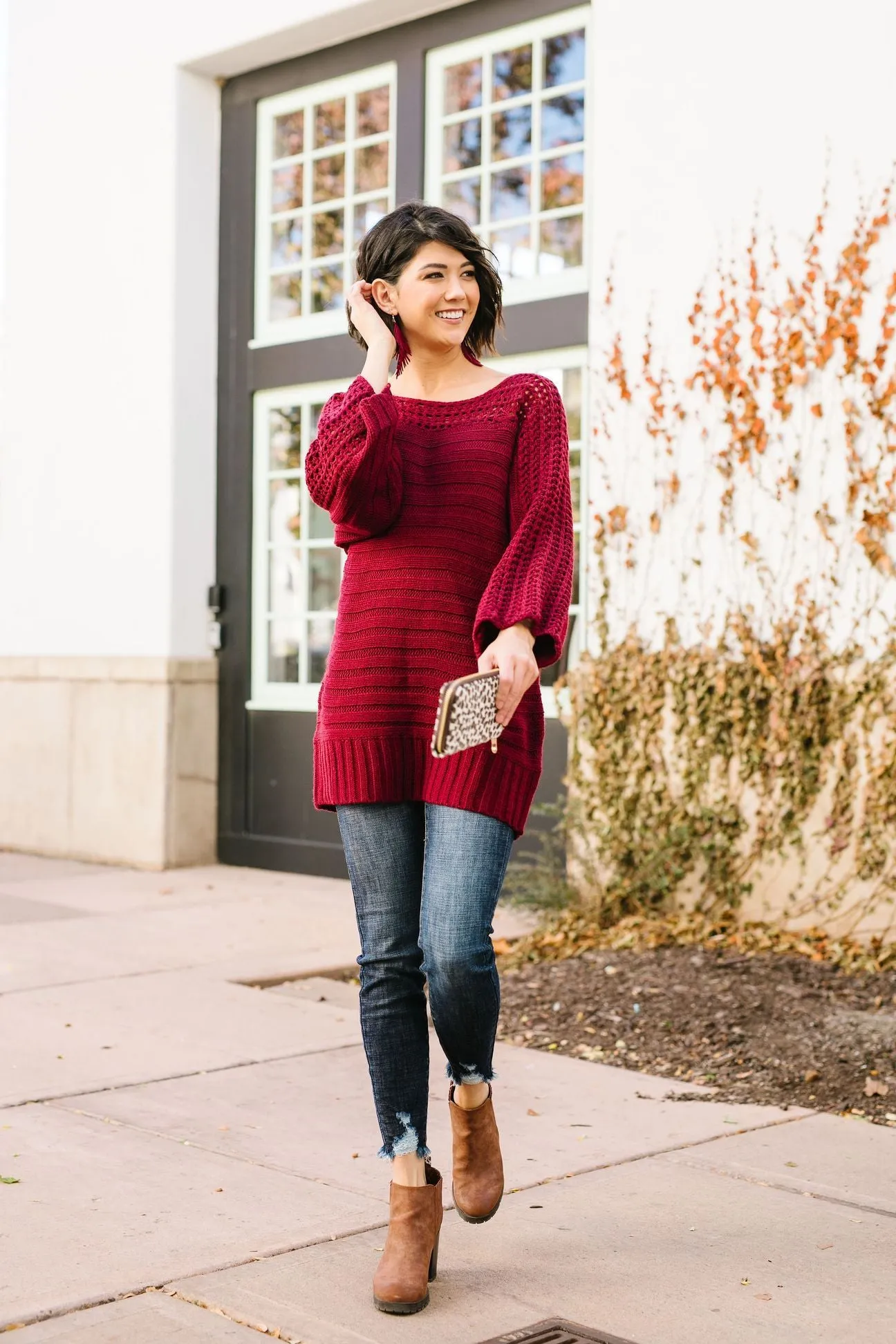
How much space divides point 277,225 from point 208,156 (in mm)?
542

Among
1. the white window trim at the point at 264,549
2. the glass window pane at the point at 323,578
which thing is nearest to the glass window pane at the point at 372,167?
the white window trim at the point at 264,549

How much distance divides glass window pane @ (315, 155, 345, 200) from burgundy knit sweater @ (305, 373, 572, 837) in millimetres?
5766

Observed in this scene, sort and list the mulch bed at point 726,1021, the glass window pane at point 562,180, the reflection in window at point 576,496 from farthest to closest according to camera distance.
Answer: the glass window pane at point 562,180 < the reflection in window at point 576,496 < the mulch bed at point 726,1021

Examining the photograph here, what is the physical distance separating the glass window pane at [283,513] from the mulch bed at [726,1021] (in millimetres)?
3432

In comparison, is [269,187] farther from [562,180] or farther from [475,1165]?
[475,1165]

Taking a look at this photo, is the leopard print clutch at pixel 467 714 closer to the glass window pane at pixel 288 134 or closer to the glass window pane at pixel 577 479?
the glass window pane at pixel 577 479

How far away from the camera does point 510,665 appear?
101 inches

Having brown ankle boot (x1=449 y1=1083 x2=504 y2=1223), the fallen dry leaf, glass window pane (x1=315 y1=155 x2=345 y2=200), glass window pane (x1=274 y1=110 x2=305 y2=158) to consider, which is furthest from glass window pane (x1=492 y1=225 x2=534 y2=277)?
brown ankle boot (x1=449 y1=1083 x2=504 y2=1223)

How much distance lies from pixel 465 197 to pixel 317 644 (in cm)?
234

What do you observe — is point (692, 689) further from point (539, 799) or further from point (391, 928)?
point (391, 928)

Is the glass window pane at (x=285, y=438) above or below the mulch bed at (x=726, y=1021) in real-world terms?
above

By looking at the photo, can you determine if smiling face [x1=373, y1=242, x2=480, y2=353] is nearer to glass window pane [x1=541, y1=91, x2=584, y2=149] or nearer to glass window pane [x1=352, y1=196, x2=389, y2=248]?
glass window pane [x1=541, y1=91, x2=584, y2=149]

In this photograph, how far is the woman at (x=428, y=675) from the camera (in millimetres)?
2658

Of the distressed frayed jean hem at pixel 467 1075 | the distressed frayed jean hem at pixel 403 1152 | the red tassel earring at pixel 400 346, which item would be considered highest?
the red tassel earring at pixel 400 346
